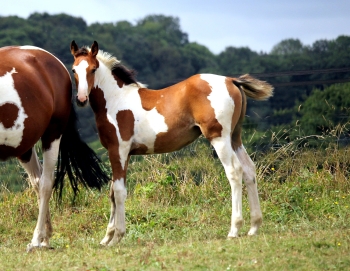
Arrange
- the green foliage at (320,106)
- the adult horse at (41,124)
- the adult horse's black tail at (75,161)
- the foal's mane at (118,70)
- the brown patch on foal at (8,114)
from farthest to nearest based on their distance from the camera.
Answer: the green foliage at (320,106)
the adult horse's black tail at (75,161)
the foal's mane at (118,70)
the adult horse at (41,124)
the brown patch on foal at (8,114)

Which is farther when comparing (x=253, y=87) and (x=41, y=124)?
(x=253, y=87)

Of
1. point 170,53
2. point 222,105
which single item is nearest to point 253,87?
point 222,105

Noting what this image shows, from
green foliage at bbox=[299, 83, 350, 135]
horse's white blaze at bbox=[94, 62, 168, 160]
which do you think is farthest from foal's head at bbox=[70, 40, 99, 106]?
green foliage at bbox=[299, 83, 350, 135]

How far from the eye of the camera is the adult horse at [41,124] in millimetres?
6207

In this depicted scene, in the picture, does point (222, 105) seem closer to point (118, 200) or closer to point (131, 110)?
point (131, 110)

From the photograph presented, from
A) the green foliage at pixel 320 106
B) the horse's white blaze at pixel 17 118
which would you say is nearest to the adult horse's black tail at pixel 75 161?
the horse's white blaze at pixel 17 118

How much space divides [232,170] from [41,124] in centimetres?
183

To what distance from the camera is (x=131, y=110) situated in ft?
22.0

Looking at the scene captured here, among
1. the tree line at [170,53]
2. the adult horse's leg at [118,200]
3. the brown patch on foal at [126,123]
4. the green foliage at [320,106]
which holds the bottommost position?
the tree line at [170,53]

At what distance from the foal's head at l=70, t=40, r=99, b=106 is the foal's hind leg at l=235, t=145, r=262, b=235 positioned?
62.7 inches

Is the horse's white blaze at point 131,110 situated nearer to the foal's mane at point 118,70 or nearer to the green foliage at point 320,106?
the foal's mane at point 118,70

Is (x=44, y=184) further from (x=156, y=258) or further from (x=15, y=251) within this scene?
(x=156, y=258)

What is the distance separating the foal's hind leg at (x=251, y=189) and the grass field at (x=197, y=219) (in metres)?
0.14

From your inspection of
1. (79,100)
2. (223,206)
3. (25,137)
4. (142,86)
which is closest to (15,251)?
(25,137)
